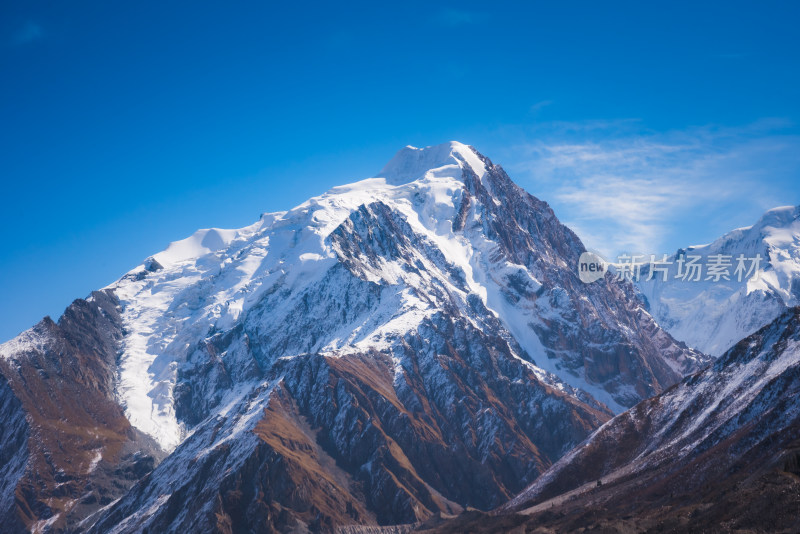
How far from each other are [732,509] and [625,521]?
2954 centimetres

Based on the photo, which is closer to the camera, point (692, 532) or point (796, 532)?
point (796, 532)

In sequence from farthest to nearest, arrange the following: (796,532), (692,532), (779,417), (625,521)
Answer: (779,417), (625,521), (692,532), (796,532)

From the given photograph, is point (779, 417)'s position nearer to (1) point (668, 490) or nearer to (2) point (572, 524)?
(1) point (668, 490)

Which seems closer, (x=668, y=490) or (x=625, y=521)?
(x=625, y=521)

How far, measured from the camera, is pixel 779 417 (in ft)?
626

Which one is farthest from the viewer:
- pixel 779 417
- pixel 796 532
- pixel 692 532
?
pixel 779 417

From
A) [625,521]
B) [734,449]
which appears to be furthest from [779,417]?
Result: [625,521]

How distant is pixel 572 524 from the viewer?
191000mm

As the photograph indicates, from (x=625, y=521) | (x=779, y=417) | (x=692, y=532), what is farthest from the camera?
(x=779, y=417)

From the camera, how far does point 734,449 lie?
192750 mm

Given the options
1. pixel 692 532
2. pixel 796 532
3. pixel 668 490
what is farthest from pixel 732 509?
pixel 668 490

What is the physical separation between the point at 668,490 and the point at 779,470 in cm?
5200

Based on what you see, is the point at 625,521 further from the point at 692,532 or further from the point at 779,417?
the point at 779,417

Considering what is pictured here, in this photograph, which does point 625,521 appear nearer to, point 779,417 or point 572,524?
point 572,524
